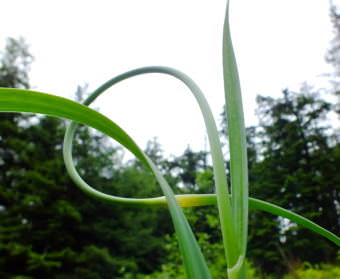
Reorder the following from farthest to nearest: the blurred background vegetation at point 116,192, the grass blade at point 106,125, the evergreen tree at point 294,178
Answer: the blurred background vegetation at point 116,192 → the evergreen tree at point 294,178 → the grass blade at point 106,125

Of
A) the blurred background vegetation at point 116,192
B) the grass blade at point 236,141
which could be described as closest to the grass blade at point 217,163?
the grass blade at point 236,141

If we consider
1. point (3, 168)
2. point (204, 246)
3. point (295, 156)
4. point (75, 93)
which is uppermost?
point (75, 93)

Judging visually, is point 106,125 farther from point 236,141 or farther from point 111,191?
point 111,191

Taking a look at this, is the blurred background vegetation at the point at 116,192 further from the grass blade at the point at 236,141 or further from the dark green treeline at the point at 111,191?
the grass blade at the point at 236,141

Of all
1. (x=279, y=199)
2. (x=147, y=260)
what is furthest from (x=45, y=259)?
(x=279, y=199)

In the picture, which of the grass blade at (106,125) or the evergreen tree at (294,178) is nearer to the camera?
the grass blade at (106,125)

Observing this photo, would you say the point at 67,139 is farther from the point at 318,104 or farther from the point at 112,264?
the point at 112,264

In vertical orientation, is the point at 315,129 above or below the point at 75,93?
below

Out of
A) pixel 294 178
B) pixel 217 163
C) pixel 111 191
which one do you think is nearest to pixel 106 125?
pixel 217 163
